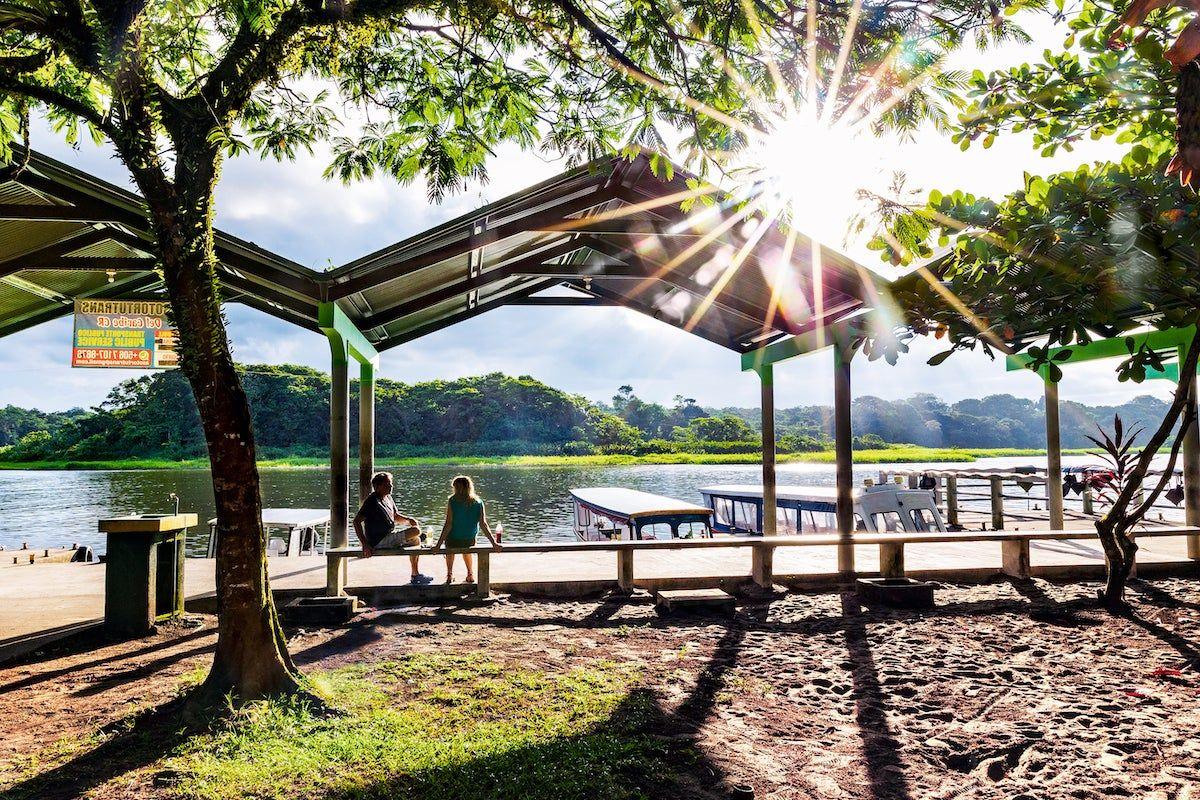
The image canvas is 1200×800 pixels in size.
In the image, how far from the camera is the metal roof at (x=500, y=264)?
25.9ft

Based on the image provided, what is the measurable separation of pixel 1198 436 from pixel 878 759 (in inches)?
329

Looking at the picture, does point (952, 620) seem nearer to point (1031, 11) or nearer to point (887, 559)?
point (887, 559)

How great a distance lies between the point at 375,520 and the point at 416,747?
467 centimetres

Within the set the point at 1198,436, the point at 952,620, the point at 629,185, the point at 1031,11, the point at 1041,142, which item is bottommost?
the point at 952,620

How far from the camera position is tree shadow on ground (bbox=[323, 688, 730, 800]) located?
10.7 feet

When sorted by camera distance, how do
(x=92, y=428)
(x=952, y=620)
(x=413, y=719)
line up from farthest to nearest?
(x=92, y=428) → (x=952, y=620) → (x=413, y=719)

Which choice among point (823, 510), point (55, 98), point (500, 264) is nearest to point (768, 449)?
point (500, 264)

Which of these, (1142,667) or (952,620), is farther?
(952,620)

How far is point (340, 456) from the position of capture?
8766 millimetres

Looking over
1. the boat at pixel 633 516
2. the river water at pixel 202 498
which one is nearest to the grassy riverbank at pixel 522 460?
the river water at pixel 202 498

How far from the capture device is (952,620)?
7.10 meters

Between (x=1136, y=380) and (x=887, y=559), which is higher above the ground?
(x=1136, y=380)

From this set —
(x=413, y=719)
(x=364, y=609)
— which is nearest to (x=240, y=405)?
(x=413, y=719)

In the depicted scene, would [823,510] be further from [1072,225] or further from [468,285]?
[1072,225]
